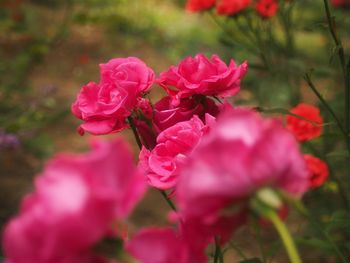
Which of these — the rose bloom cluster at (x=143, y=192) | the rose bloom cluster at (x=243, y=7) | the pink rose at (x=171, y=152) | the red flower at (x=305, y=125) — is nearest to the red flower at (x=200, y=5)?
the rose bloom cluster at (x=243, y=7)

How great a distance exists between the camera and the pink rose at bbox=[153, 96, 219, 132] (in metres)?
0.62

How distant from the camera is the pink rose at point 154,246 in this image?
37 cm

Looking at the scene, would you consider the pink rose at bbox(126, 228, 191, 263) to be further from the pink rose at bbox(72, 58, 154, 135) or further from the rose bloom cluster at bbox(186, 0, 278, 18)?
the rose bloom cluster at bbox(186, 0, 278, 18)

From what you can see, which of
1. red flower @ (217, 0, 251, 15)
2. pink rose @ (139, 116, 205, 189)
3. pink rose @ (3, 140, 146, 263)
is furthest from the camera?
red flower @ (217, 0, 251, 15)

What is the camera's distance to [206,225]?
1.27ft

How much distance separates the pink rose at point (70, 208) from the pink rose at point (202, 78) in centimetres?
31

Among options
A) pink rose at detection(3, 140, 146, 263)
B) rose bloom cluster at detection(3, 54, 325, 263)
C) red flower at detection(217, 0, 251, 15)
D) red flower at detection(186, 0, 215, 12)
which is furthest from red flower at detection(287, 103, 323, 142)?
pink rose at detection(3, 140, 146, 263)

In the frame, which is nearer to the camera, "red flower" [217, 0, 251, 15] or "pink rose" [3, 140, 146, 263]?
"pink rose" [3, 140, 146, 263]

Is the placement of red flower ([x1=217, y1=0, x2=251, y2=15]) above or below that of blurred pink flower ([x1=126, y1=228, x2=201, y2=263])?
below

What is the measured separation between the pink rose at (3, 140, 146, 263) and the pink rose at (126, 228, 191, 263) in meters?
0.05

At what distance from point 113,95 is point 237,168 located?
31cm

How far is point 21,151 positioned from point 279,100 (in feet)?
5.38

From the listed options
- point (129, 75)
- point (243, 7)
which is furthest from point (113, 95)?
point (243, 7)

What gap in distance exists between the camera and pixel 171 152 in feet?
1.80
